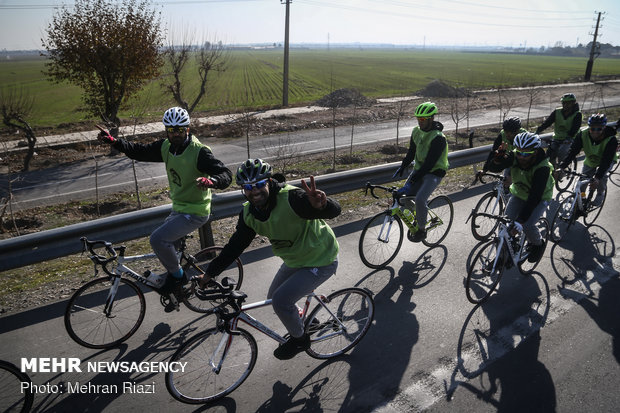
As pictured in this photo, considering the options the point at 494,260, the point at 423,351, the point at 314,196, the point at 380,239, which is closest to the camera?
the point at 314,196

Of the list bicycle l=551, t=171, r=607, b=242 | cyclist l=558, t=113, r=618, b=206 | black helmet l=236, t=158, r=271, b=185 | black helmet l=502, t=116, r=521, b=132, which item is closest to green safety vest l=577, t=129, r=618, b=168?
cyclist l=558, t=113, r=618, b=206

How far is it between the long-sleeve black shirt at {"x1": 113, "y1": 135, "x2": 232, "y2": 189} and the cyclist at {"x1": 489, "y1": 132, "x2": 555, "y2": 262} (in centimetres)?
382

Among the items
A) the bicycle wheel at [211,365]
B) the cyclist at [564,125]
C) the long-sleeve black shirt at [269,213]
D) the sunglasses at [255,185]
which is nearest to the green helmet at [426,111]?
the long-sleeve black shirt at [269,213]

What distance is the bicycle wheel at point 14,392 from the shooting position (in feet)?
11.2

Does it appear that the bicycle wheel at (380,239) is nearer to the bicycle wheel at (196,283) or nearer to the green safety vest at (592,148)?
the bicycle wheel at (196,283)

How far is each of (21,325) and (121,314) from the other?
1.11 metres

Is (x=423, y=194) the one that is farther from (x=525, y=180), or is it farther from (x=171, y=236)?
(x=171, y=236)

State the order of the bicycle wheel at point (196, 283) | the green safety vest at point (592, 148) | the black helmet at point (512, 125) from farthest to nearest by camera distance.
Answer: the green safety vest at point (592, 148) → the black helmet at point (512, 125) → the bicycle wheel at point (196, 283)

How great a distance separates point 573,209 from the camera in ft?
23.8

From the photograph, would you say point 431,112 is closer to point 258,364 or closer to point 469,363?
point 469,363

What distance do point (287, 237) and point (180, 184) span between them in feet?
5.61

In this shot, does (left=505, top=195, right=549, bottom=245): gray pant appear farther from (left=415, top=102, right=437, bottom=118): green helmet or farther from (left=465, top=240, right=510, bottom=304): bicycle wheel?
(left=415, top=102, right=437, bottom=118): green helmet

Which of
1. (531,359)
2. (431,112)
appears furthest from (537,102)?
(531,359)

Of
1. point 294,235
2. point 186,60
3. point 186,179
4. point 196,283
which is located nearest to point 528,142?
point 294,235
